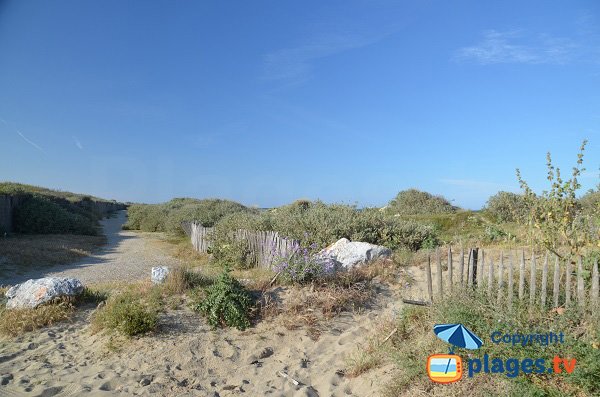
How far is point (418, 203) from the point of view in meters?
24.0

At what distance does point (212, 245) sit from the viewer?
41.4 feet

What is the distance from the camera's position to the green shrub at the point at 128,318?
5445mm

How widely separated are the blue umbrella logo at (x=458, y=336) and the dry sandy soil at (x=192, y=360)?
2.53 feet

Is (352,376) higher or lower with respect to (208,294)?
lower

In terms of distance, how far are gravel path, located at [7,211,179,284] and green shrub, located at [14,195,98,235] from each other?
4.02 m

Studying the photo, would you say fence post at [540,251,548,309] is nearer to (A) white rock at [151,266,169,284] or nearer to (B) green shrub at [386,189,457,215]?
(A) white rock at [151,266,169,284]

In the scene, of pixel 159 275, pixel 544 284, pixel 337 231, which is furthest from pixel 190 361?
pixel 337 231

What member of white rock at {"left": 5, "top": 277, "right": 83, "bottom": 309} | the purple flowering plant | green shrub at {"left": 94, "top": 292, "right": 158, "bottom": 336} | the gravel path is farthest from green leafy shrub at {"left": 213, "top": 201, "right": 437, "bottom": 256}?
white rock at {"left": 5, "top": 277, "right": 83, "bottom": 309}

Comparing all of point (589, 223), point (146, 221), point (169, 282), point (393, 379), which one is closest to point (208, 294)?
point (169, 282)

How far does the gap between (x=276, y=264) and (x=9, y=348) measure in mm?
4561

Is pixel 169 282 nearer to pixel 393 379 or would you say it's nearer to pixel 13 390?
pixel 13 390

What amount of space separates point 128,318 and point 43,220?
16298 mm

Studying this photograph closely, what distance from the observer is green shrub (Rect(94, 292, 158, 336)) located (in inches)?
214

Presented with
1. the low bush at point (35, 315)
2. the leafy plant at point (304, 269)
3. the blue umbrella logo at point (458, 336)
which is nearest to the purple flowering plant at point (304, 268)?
the leafy plant at point (304, 269)
